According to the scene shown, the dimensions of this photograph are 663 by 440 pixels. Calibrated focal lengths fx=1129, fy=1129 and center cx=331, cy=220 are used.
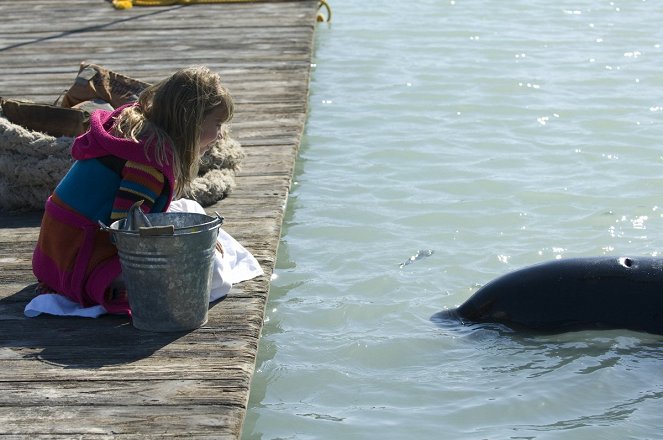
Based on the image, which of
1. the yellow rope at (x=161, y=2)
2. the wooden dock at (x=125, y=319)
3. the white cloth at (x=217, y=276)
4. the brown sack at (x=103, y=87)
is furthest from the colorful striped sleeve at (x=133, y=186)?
the yellow rope at (x=161, y=2)

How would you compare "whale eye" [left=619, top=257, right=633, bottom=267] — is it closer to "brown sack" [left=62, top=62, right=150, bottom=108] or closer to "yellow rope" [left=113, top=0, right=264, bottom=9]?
"brown sack" [left=62, top=62, right=150, bottom=108]

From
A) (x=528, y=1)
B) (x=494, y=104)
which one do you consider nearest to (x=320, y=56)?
(x=494, y=104)

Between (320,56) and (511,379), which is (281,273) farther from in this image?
(320,56)

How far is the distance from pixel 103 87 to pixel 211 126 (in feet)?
6.71

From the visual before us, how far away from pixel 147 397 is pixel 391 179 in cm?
434

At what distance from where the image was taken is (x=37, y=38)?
1041 cm

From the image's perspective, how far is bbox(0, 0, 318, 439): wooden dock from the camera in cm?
375

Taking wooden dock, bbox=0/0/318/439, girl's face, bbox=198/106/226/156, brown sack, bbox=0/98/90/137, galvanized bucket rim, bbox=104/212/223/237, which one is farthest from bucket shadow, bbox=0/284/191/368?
brown sack, bbox=0/98/90/137

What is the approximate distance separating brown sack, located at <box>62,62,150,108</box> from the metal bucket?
2088 millimetres

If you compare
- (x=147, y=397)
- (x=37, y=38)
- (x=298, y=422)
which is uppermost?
(x=37, y=38)

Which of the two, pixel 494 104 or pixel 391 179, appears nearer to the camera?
pixel 391 179

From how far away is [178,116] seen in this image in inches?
171

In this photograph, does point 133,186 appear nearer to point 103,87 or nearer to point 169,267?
point 169,267

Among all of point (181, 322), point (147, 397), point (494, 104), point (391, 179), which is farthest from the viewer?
point (494, 104)
